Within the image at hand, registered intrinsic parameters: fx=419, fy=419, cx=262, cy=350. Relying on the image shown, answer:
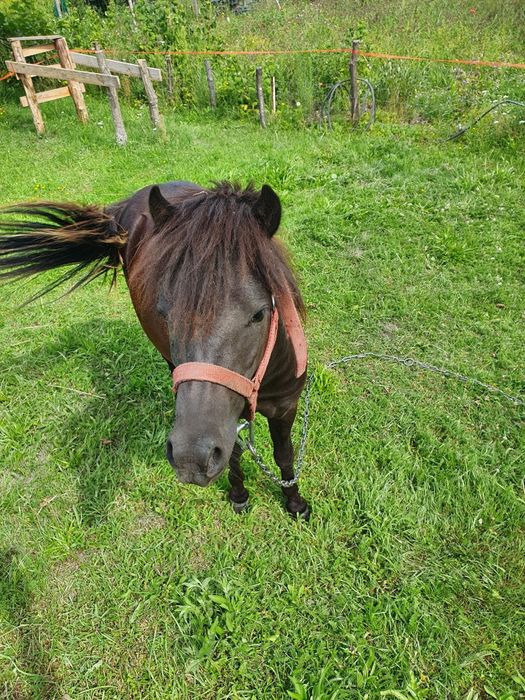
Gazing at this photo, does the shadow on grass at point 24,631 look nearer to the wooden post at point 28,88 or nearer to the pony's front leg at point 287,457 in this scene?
the pony's front leg at point 287,457

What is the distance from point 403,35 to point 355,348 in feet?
29.5

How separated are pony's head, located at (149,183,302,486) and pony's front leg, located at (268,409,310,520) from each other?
0.81 m

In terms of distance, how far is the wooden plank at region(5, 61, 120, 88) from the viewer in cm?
696

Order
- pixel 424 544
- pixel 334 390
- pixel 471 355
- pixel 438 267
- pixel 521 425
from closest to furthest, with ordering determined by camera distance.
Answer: pixel 424 544 → pixel 521 425 → pixel 334 390 → pixel 471 355 → pixel 438 267

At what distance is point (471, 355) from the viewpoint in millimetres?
3396

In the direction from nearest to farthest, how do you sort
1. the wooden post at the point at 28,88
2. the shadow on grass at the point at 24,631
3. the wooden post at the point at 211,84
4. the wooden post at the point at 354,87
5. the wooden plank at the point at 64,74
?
1. the shadow on grass at the point at 24,631
2. the wooden post at the point at 354,87
3. the wooden plank at the point at 64,74
4. the wooden post at the point at 28,88
5. the wooden post at the point at 211,84

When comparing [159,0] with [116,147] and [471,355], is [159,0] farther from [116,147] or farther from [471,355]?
[471,355]

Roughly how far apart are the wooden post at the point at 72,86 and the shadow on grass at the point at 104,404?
22.1ft

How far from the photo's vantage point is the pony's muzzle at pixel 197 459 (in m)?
1.26

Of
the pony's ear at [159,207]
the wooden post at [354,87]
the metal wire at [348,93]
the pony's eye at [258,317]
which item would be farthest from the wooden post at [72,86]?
the pony's eye at [258,317]

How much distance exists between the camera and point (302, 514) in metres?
2.49

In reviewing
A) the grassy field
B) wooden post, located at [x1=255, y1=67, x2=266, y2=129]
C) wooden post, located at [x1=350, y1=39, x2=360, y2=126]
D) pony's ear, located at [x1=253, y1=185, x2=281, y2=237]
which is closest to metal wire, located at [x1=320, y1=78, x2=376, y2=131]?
wooden post, located at [x1=350, y1=39, x2=360, y2=126]

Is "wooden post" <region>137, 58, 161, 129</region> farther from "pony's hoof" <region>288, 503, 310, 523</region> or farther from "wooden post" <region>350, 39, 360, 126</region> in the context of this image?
"pony's hoof" <region>288, 503, 310, 523</region>

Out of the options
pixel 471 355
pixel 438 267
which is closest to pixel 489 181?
pixel 438 267
